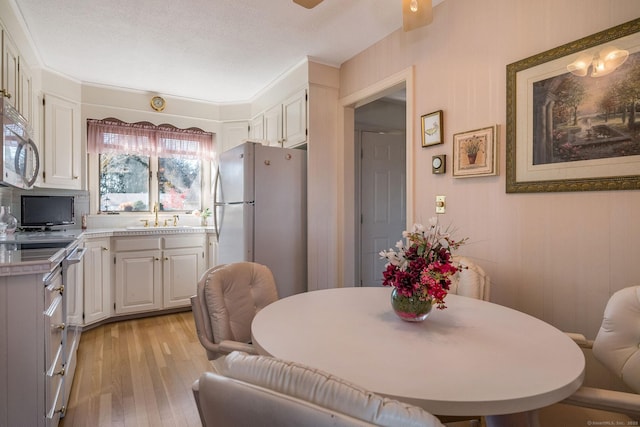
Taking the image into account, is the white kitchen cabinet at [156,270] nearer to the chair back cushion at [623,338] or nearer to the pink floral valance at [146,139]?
the pink floral valance at [146,139]

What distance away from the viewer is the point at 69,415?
1.89 metres

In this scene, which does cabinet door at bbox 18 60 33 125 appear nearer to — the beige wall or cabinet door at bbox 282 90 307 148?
cabinet door at bbox 282 90 307 148

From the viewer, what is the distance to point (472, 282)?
5.58ft

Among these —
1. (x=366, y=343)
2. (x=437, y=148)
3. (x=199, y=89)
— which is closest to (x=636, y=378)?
(x=366, y=343)

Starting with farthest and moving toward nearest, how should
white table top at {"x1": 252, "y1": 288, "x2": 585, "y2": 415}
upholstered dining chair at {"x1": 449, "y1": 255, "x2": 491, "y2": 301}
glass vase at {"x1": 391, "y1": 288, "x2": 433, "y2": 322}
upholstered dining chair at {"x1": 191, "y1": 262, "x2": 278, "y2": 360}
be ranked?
upholstered dining chair at {"x1": 449, "y1": 255, "x2": 491, "y2": 301} → upholstered dining chair at {"x1": 191, "y1": 262, "x2": 278, "y2": 360} → glass vase at {"x1": 391, "y1": 288, "x2": 433, "y2": 322} → white table top at {"x1": 252, "y1": 288, "x2": 585, "y2": 415}

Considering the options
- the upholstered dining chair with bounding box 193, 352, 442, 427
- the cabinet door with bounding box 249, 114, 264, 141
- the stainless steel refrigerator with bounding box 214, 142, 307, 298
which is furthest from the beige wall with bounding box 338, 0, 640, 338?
the cabinet door with bounding box 249, 114, 264, 141

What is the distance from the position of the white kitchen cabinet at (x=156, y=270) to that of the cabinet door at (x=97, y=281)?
0.30ft

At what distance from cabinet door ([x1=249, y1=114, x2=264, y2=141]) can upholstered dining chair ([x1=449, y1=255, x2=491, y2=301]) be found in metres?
2.76

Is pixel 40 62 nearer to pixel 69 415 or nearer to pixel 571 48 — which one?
pixel 69 415

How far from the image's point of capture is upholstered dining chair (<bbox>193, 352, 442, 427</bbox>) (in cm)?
44

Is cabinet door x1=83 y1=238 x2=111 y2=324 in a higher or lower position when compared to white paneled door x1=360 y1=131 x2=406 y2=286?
lower

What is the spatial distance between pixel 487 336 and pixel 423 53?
198 cm

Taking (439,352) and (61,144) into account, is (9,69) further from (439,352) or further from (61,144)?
(439,352)

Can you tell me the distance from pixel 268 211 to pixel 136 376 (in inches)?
60.8
